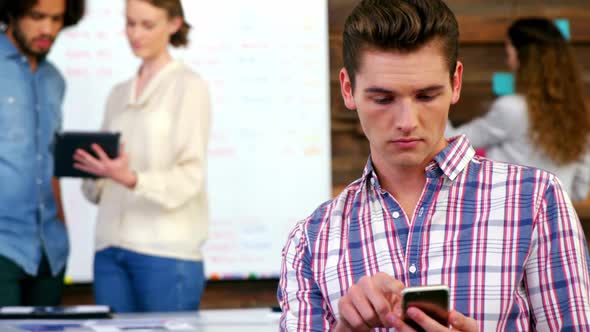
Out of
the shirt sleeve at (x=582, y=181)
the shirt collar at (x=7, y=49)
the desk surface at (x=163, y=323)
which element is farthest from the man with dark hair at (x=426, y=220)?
the shirt sleeve at (x=582, y=181)

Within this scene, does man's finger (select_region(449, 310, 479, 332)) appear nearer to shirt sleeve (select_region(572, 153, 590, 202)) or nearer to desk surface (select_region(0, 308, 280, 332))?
desk surface (select_region(0, 308, 280, 332))

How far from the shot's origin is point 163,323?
2346 millimetres

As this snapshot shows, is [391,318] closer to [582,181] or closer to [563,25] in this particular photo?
[582,181]

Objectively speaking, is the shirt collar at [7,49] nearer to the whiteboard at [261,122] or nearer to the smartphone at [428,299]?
the whiteboard at [261,122]

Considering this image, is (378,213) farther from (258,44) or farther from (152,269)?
(258,44)

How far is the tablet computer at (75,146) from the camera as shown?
10.9ft

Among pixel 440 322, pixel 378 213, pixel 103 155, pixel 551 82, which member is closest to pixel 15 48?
pixel 103 155

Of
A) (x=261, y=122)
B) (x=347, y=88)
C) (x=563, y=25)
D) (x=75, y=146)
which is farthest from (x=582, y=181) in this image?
(x=347, y=88)

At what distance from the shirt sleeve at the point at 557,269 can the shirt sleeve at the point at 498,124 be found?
2.27 m

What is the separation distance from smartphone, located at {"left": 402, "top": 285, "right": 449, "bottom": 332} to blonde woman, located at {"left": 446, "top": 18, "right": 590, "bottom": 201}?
249 cm

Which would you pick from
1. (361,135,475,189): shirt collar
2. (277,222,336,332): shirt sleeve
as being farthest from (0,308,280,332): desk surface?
(361,135,475,189): shirt collar

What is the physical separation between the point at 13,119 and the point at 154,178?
542 millimetres

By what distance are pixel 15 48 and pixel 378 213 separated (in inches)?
94.9

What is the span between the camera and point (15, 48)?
11.2 ft
